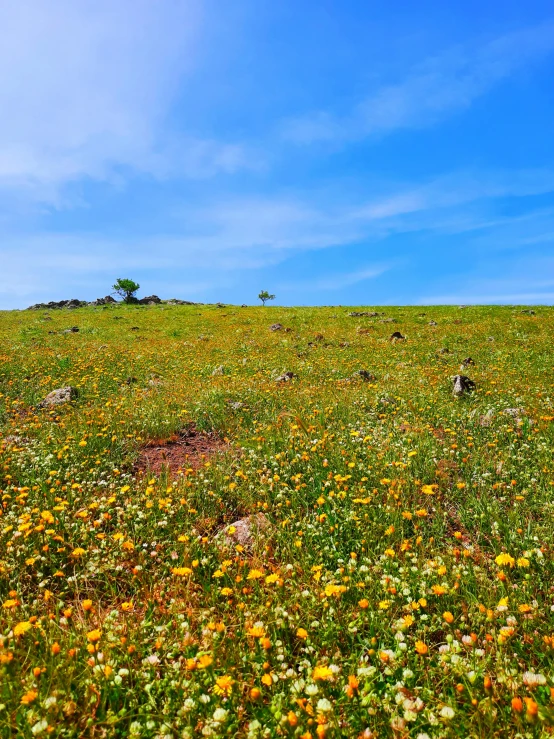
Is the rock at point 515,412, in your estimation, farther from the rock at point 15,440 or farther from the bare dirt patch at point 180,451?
the rock at point 15,440

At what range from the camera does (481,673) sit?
315 centimetres

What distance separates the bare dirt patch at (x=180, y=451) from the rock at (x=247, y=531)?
191 cm


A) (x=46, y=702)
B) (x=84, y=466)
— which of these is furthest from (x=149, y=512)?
(x=46, y=702)

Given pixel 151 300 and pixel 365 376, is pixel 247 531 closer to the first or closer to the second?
pixel 365 376

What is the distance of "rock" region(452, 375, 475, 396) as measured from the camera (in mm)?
10780

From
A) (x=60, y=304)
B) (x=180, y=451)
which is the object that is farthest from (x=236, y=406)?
(x=60, y=304)

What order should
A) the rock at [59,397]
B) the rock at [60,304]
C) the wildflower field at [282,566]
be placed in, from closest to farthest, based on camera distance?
the wildflower field at [282,566], the rock at [59,397], the rock at [60,304]

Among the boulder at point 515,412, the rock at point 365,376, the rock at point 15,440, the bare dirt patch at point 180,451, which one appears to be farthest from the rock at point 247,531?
the rock at point 365,376

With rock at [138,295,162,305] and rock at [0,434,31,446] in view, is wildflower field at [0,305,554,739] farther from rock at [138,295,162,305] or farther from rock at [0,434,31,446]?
rock at [138,295,162,305]

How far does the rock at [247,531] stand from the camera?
17.0ft

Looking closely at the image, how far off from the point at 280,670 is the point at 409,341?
19765 millimetres

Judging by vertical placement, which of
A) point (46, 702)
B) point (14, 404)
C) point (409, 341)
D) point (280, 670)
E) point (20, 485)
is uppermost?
point (409, 341)

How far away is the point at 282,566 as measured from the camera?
4.61m

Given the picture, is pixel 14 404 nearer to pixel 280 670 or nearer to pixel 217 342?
pixel 280 670
